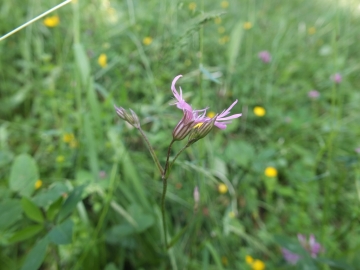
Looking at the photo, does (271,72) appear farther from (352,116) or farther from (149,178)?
(149,178)

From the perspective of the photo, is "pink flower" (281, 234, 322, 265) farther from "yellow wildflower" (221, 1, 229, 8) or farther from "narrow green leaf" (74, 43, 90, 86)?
"yellow wildflower" (221, 1, 229, 8)

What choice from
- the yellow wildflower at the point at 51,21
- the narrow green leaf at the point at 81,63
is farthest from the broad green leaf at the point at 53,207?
the yellow wildflower at the point at 51,21

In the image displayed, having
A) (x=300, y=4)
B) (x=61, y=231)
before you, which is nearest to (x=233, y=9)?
(x=300, y=4)

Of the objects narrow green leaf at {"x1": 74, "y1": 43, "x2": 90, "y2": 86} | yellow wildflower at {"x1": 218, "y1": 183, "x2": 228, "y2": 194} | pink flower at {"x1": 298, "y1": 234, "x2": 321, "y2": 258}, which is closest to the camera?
pink flower at {"x1": 298, "y1": 234, "x2": 321, "y2": 258}

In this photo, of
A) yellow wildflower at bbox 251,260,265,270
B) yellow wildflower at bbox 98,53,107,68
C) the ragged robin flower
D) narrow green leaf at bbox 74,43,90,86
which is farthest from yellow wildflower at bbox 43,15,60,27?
yellow wildflower at bbox 251,260,265,270

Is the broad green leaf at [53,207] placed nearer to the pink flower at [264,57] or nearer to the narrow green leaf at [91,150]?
the narrow green leaf at [91,150]

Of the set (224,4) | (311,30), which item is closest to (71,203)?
(224,4)
